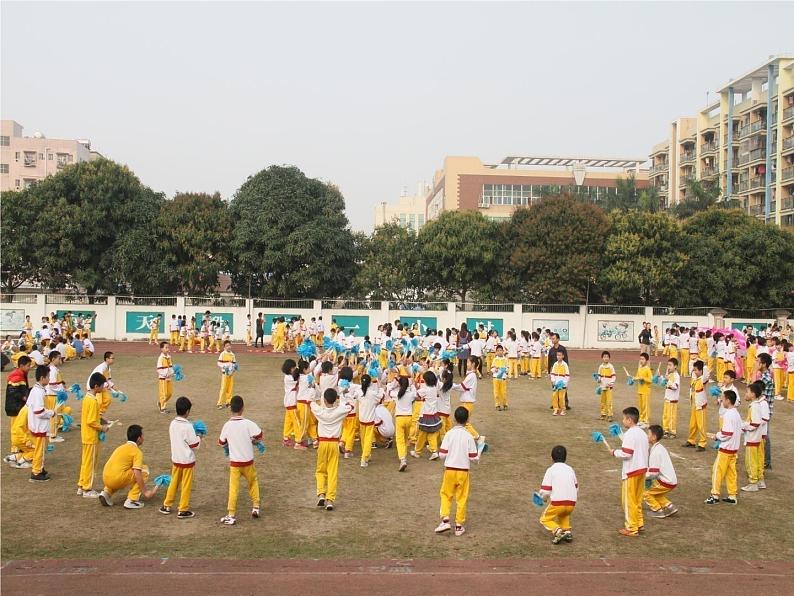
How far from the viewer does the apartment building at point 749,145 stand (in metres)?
48.7

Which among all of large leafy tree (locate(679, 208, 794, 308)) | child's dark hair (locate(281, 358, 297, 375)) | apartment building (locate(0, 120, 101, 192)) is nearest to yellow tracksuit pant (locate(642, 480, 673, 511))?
child's dark hair (locate(281, 358, 297, 375))

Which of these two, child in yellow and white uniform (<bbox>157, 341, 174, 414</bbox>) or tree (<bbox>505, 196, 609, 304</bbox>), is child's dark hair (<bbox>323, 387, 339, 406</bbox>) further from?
tree (<bbox>505, 196, 609, 304</bbox>)

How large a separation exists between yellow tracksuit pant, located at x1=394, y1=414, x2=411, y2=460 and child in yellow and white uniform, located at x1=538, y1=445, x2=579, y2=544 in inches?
134

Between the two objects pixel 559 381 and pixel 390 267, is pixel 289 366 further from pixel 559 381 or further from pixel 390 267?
pixel 390 267

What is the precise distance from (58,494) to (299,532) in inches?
149

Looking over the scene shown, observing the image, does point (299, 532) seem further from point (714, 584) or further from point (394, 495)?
point (714, 584)

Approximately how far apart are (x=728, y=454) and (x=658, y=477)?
56.4 inches

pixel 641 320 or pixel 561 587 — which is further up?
pixel 641 320

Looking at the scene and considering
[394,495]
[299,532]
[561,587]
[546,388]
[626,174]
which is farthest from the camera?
[626,174]

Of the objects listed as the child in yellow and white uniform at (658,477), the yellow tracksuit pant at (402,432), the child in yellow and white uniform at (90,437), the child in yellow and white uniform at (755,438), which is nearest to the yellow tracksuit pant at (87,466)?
the child in yellow and white uniform at (90,437)

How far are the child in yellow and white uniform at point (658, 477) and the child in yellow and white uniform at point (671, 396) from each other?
435 centimetres

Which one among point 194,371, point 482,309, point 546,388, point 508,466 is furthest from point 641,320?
point 508,466

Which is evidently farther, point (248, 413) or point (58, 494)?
point (248, 413)

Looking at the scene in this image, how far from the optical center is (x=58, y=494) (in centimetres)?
961
